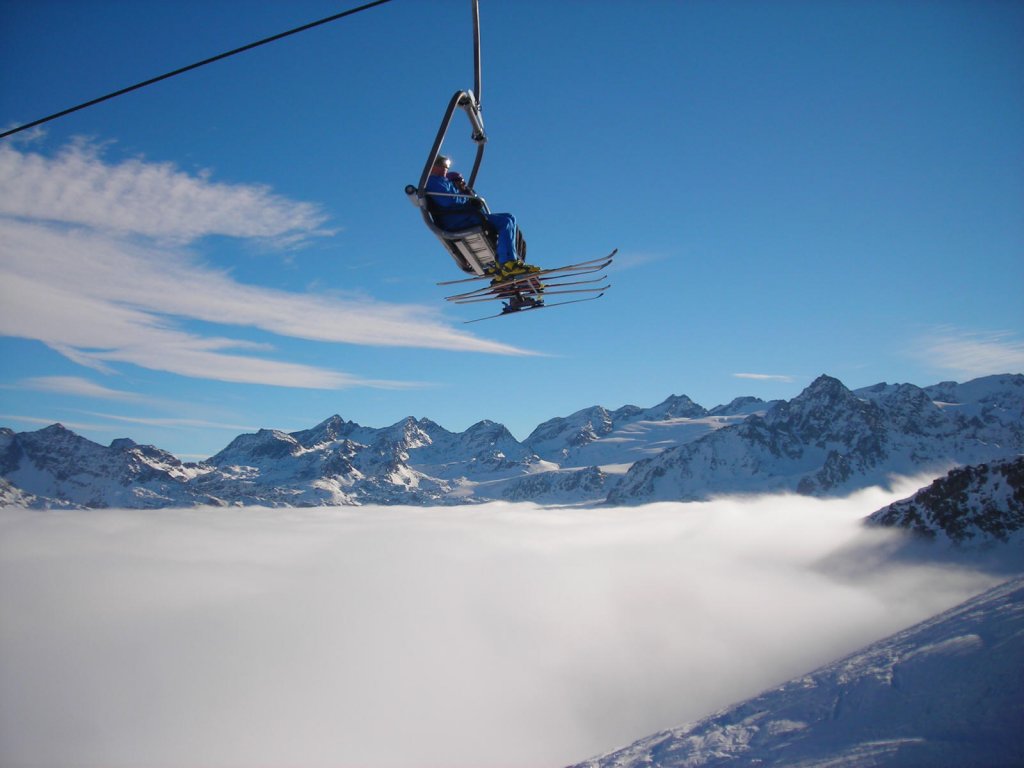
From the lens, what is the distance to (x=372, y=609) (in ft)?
643

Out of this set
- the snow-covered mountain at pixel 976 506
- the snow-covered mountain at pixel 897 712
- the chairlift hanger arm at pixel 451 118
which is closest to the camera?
the snow-covered mountain at pixel 897 712

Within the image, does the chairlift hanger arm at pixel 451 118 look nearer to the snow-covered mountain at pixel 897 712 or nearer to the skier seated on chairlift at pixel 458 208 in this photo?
the skier seated on chairlift at pixel 458 208

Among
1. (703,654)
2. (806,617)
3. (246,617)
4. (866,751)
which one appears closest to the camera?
(866,751)

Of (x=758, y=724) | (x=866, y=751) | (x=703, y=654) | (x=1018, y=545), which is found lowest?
(x=703, y=654)

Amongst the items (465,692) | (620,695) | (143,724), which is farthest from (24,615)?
(620,695)

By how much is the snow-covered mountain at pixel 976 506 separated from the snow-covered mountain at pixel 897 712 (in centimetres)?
13160

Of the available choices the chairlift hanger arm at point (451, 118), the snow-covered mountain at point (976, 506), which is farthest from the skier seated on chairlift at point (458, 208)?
the snow-covered mountain at point (976, 506)

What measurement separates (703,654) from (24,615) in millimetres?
220628

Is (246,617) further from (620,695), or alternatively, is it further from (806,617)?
(806,617)

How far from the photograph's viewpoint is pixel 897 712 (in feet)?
29.2

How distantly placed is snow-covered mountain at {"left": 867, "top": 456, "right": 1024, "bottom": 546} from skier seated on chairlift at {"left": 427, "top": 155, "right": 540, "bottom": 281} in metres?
138

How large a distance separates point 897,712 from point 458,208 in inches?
494

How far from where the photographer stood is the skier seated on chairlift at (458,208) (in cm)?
1146

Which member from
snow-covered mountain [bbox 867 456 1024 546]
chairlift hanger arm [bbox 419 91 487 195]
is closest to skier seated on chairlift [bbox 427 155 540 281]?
chairlift hanger arm [bbox 419 91 487 195]
